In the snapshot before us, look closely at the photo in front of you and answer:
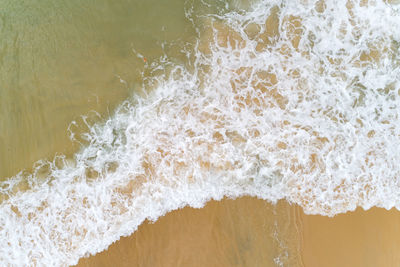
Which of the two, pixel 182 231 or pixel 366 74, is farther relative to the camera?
pixel 366 74

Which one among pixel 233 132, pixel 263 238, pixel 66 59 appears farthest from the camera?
pixel 66 59

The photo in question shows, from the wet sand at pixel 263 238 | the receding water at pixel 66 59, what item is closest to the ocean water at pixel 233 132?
the receding water at pixel 66 59

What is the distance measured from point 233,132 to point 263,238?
222cm

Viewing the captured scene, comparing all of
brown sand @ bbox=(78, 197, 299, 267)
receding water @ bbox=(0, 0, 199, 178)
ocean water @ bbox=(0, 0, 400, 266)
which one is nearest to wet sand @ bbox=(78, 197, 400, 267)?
brown sand @ bbox=(78, 197, 299, 267)

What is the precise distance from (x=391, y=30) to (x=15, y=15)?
8256mm

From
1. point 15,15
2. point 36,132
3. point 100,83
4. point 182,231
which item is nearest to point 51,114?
point 36,132

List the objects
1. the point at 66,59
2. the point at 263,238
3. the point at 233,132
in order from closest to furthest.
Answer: the point at 263,238 < the point at 233,132 < the point at 66,59

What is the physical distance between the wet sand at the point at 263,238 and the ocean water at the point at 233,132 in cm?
25

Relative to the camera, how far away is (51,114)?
5.91 metres

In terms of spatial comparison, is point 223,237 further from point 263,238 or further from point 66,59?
point 66,59

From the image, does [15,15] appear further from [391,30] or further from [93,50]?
[391,30]

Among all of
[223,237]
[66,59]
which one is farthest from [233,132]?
[66,59]

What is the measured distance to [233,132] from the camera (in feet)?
18.7

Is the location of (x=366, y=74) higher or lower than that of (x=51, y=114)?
lower
